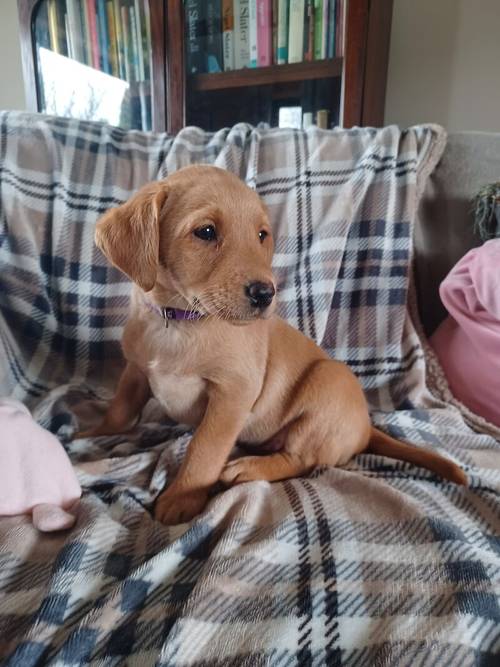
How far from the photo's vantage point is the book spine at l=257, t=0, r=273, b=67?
5.80 ft

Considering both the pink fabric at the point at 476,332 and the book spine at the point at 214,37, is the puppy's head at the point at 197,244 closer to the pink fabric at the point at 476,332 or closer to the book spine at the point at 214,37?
the pink fabric at the point at 476,332

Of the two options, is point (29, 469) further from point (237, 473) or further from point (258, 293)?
point (258, 293)

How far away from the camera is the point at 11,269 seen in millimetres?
1278

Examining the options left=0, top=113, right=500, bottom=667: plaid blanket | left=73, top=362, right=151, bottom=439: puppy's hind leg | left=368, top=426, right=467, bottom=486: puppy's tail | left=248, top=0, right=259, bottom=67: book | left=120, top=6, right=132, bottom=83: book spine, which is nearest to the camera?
left=0, top=113, right=500, bottom=667: plaid blanket

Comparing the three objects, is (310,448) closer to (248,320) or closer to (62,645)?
(248,320)

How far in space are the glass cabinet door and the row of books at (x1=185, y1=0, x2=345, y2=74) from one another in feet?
0.65

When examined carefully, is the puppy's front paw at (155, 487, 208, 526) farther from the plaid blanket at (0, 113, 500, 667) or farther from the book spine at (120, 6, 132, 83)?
the book spine at (120, 6, 132, 83)

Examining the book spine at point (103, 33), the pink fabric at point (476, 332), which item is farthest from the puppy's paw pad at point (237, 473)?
the book spine at point (103, 33)

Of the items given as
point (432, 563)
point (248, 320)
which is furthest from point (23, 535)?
point (432, 563)

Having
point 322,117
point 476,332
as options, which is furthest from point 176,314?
point 322,117

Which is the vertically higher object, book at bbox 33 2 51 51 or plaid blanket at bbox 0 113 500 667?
book at bbox 33 2 51 51

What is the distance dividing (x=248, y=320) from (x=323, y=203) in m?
0.67

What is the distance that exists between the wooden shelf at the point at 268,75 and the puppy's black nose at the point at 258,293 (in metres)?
1.30

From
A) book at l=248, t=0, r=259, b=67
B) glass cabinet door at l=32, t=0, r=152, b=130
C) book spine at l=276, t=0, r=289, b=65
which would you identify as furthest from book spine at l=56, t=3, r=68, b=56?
book spine at l=276, t=0, r=289, b=65
